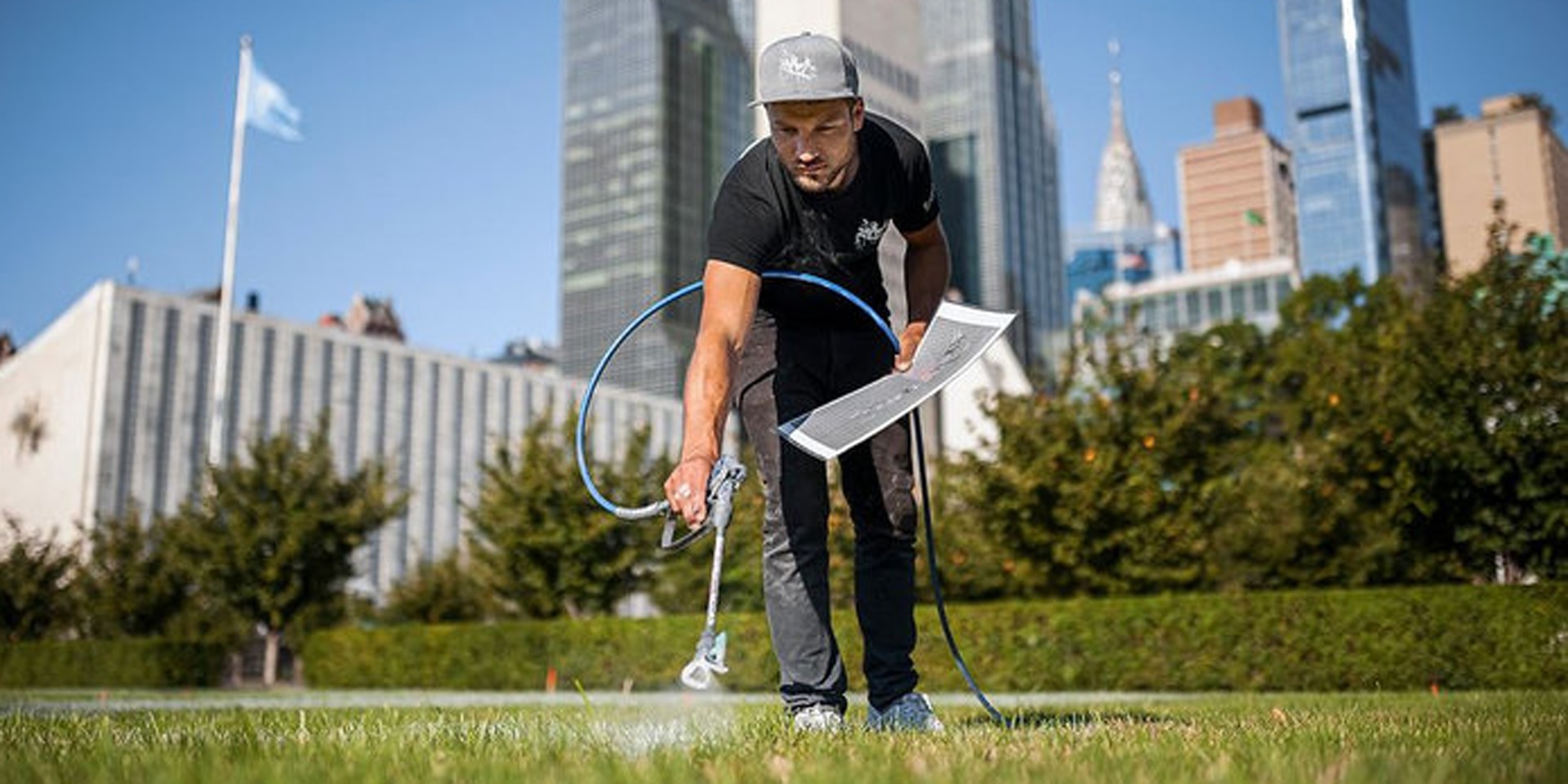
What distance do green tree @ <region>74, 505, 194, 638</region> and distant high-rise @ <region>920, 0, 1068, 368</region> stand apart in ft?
416

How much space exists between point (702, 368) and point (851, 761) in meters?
1.43

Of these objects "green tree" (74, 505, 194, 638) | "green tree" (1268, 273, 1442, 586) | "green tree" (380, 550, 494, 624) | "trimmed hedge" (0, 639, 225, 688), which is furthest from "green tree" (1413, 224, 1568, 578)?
"green tree" (380, 550, 494, 624)

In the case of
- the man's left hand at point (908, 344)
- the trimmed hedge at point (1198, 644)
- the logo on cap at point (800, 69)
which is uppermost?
the logo on cap at point (800, 69)

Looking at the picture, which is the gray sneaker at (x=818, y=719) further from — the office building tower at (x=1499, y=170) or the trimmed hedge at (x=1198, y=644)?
the office building tower at (x=1499, y=170)

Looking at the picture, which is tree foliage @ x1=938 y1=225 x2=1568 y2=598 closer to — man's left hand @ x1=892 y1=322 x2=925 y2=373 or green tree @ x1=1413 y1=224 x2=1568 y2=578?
green tree @ x1=1413 y1=224 x2=1568 y2=578

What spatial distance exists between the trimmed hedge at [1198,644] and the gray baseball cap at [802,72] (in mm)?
10482

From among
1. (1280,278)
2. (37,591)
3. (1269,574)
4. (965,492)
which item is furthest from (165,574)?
(1280,278)

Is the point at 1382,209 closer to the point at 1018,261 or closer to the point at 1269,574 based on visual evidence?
the point at 1018,261

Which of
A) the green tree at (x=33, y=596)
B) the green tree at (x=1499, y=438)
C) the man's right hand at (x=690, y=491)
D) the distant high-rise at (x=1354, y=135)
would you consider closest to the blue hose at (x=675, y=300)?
the man's right hand at (x=690, y=491)

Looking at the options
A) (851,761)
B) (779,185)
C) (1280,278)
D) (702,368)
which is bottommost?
(851,761)

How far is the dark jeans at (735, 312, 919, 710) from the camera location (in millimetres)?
4582

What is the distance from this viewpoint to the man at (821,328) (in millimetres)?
4172

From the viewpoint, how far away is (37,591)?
101 ft

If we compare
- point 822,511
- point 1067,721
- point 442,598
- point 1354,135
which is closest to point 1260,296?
point 1354,135
